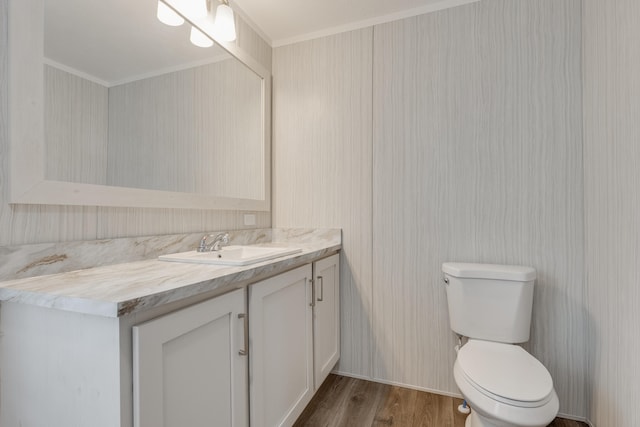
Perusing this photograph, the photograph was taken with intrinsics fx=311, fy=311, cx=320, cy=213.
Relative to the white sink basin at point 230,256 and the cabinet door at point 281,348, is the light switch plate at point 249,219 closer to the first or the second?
the white sink basin at point 230,256

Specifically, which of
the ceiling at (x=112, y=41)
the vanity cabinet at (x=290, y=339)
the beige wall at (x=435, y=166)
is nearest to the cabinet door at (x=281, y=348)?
the vanity cabinet at (x=290, y=339)

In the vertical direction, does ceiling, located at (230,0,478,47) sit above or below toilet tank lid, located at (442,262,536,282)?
above

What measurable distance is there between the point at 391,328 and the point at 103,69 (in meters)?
1.92

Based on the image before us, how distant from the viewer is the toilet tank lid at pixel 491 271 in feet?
4.93

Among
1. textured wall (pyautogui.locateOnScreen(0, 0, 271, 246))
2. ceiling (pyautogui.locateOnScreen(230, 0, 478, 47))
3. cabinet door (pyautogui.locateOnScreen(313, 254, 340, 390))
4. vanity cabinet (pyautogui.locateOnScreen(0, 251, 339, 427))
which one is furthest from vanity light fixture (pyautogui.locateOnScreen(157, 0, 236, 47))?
cabinet door (pyautogui.locateOnScreen(313, 254, 340, 390))

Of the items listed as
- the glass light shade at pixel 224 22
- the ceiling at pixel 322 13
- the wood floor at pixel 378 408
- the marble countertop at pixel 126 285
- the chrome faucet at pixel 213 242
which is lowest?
the wood floor at pixel 378 408

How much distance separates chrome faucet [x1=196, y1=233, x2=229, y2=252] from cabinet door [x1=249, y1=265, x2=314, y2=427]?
43cm

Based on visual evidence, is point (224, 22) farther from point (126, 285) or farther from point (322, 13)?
point (126, 285)

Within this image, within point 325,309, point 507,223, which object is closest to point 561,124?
point 507,223

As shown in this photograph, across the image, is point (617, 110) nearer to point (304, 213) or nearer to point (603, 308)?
point (603, 308)

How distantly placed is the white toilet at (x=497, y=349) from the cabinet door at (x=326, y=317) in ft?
2.11

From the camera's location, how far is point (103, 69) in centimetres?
117

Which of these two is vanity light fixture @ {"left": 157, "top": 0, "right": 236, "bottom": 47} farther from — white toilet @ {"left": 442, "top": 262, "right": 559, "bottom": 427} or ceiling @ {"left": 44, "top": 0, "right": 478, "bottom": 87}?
white toilet @ {"left": 442, "top": 262, "right": 559, "bottom": 427}

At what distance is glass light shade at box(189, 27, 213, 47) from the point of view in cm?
156
